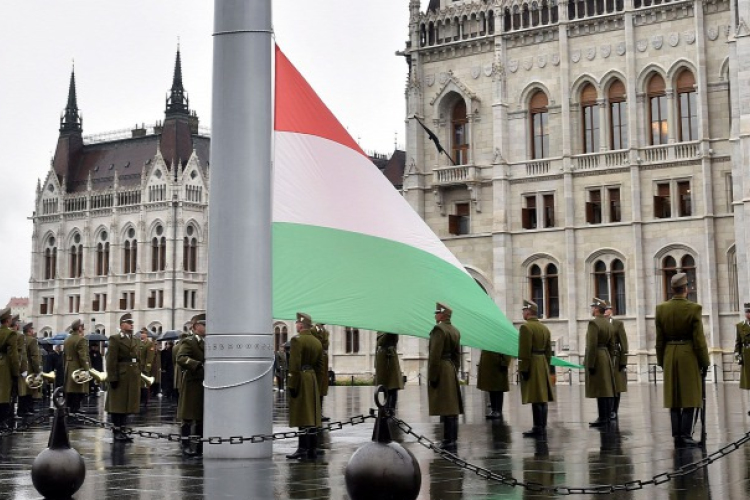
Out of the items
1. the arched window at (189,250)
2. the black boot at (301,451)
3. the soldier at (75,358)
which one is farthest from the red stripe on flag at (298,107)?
the arched window at (189,250)

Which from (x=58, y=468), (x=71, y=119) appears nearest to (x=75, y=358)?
(x=58, y=468)

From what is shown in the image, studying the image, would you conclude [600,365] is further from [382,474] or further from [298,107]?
[382,474]

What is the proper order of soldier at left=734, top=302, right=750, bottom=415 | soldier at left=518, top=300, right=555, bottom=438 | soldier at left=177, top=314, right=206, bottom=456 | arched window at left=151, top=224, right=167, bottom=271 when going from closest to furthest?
soldier at left=177, top=314, right=206, bottom=456, soldier at left=518, top=300, right=555, bottom=438, soldier at left=734, top=302, right=750, bottom=415, arched window at left=151, top=224, right=167, bottom=271

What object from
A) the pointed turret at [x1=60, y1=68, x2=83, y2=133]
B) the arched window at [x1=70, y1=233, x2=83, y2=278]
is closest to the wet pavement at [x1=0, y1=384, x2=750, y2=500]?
the arched window at [x1=70, y1=233, x2=83, y2=278]

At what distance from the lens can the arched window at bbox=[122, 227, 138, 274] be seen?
309 ft

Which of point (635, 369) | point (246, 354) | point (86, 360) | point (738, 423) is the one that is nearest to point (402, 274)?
point (246, 354)

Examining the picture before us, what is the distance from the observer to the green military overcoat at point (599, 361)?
17188mm

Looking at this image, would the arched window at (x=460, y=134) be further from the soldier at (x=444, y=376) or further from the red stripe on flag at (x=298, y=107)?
the soldier at (x=444, y=376)

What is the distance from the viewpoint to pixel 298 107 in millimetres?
14742

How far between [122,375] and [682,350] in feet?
25.3

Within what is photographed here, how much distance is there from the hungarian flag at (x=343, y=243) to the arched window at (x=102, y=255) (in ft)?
275

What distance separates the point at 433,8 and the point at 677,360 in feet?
120

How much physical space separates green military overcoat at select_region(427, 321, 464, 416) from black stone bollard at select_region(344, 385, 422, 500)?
6098 millimetres

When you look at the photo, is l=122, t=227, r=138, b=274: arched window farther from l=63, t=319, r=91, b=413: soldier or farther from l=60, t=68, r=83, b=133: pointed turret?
l=63, t=319, r=91, b=413: soldier
